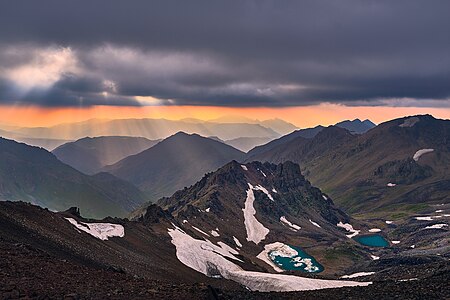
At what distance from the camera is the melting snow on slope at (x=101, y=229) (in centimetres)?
9969

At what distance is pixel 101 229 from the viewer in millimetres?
107062

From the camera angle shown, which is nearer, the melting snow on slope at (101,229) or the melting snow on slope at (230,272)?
the melting snow on slope at (230,272)

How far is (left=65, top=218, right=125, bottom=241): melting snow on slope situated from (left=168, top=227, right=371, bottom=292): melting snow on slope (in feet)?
53.0

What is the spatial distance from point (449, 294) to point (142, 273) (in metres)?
48.2

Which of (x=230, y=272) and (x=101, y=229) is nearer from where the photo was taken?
(x=101, y=229)

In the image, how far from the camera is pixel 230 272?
4424 inches

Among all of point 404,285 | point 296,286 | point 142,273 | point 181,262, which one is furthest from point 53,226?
point 404,285

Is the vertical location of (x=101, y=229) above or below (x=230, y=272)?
above

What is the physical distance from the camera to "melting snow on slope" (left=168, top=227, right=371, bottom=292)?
83250mm

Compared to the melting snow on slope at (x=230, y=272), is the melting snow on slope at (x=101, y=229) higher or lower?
higher

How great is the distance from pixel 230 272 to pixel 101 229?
104ft

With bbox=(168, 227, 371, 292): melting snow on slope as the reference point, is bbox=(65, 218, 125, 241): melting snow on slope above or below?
above

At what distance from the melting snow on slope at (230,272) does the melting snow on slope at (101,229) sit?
53.0 feet

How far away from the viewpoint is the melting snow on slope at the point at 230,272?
273ft
